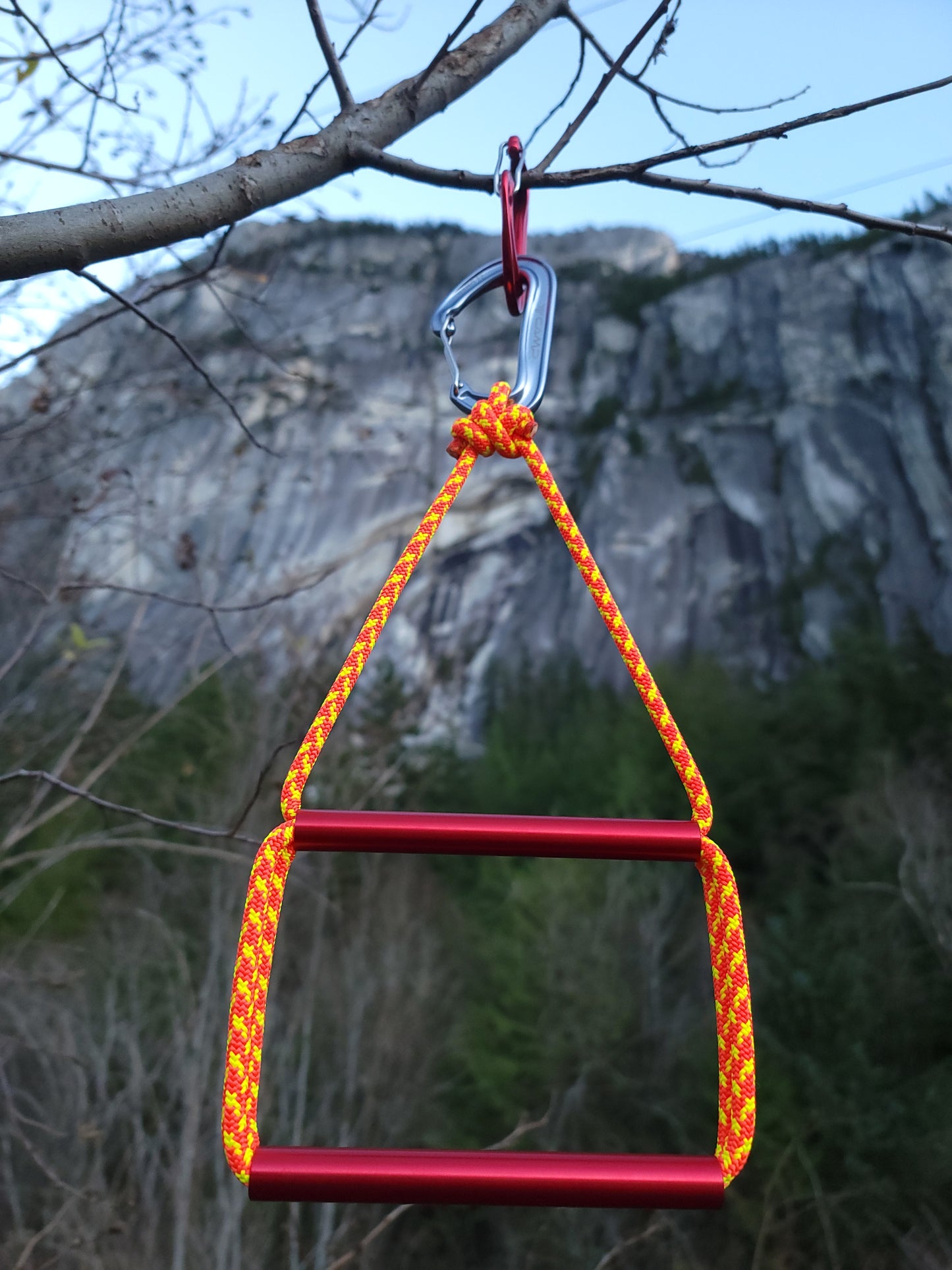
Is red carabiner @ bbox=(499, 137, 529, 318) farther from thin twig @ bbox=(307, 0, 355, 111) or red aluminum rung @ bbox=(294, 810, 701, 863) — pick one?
red aluminum rung @ bbox=(294, 810, 701, 863)

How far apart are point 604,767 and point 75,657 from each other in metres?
14.5

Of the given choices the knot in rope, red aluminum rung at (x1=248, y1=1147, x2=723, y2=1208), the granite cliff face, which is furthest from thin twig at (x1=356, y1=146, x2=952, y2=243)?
the granite cliff face

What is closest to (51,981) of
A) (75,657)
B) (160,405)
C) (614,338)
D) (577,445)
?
(75,657)

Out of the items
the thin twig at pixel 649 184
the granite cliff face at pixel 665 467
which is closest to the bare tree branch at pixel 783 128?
the thin twig at pixel 649 184

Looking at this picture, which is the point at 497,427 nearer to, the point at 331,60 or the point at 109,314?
the point at 331,60

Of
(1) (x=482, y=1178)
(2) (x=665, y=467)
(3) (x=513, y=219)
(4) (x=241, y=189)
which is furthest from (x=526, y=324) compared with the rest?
(2) (x=665, y=467)

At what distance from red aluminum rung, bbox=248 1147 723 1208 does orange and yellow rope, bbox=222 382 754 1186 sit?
0.09 ft

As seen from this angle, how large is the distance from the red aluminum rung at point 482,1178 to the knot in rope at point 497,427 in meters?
0.61

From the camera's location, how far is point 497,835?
738 mm

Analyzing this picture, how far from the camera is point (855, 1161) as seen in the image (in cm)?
855

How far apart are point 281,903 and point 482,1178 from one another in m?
0.25

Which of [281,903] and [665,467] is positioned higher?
[665,467]

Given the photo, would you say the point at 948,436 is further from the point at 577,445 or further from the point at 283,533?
the point at 283,533

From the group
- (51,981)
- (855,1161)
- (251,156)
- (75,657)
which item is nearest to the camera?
(251,156)
